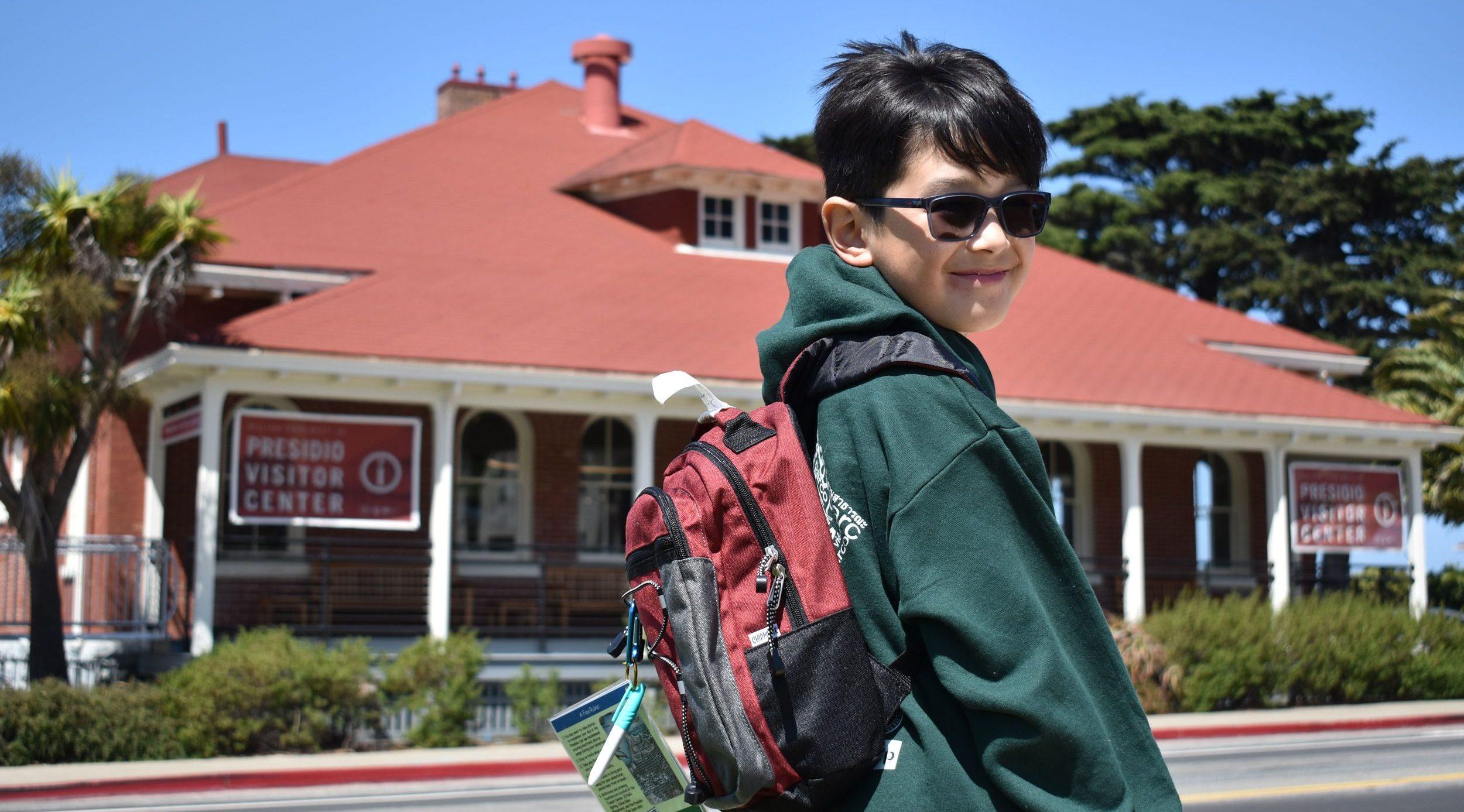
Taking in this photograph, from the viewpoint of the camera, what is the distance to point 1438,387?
27375 mm

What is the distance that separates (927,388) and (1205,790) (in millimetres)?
10055

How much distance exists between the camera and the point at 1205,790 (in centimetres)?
1093

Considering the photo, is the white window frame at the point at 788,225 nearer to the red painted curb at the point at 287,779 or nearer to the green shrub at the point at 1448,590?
the red painted curb at the point at 287,779

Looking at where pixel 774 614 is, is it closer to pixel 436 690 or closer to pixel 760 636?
pixel 760 636

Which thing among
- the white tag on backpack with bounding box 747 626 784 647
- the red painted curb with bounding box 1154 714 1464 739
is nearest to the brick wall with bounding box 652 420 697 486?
the red painted curb with bounding box 1154 714 1464 739

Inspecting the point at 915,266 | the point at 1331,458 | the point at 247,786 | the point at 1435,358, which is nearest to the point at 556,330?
the point at 247,786

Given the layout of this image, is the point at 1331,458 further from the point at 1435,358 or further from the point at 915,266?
the point at 915,266

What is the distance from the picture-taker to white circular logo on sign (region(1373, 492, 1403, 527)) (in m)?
21.2

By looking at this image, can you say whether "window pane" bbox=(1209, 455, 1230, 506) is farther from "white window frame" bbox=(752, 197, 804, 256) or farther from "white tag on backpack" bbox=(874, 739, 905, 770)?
"white tag on backpack" bbox=(874, 739, 905, 770)

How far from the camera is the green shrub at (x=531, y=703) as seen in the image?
1479 cm

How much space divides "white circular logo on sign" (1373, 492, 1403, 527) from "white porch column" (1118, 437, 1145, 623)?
381 centimetres

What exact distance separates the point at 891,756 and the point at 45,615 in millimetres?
13800

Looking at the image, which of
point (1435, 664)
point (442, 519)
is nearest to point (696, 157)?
point (442, 519)

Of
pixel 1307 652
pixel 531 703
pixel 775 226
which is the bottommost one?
pixel 531 703
